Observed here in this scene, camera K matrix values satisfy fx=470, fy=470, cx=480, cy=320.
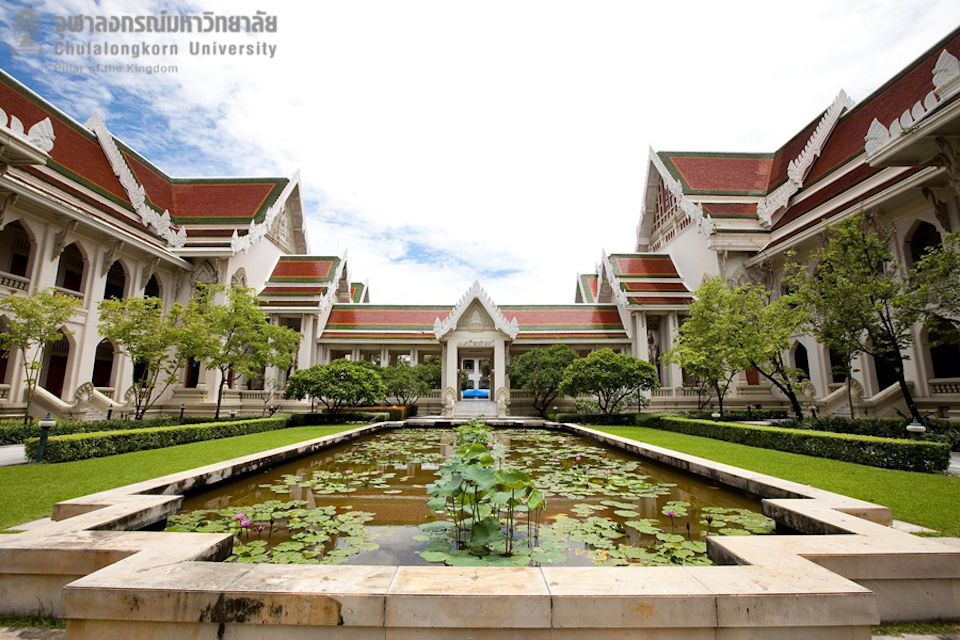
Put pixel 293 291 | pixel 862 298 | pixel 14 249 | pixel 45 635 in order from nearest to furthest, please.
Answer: pixel 45 635
pixel 862 298
pixel 14 249
pixel 293 291

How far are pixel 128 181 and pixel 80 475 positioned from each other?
59.0 ft

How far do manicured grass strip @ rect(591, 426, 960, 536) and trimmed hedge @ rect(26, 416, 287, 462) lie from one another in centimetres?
997

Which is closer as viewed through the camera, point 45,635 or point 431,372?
point 45,635

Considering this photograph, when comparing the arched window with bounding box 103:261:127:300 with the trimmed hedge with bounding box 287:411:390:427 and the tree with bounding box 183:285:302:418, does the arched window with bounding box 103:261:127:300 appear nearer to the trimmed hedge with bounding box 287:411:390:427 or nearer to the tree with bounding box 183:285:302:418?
the tree with bounding box 183:285:302:418

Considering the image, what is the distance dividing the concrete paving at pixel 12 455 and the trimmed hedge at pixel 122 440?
0.32 meters

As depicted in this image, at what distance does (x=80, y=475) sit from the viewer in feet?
19.6

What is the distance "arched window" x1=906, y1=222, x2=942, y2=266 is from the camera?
500 inches

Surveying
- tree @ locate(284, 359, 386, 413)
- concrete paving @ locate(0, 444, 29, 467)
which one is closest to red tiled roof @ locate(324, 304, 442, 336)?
tree @ locate(284, 359, 386, 413)

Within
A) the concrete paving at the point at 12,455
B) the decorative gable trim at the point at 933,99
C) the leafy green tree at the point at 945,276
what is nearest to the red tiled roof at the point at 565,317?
the decorative gable trim at the point at 933,99

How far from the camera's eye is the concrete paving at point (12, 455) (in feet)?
24.0

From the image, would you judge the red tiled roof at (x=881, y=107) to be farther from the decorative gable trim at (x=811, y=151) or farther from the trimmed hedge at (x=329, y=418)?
the trimmed hedge at (x=329, y=418)

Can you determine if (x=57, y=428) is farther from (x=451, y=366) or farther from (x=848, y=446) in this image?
(x=848, y=446)

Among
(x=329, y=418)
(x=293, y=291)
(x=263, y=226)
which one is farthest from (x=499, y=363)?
(x=263, y=226)

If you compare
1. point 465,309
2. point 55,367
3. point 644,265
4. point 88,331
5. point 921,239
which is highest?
point 644,265
